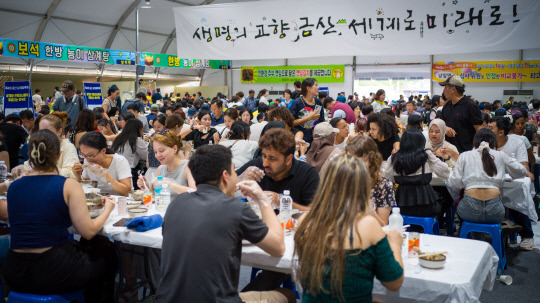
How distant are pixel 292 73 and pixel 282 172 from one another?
57.0ft

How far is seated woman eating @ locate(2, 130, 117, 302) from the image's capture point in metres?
2.56

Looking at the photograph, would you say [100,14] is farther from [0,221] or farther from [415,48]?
[0,221]

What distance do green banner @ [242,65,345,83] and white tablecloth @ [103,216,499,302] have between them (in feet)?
56.2

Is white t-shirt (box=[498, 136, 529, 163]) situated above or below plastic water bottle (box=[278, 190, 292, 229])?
above

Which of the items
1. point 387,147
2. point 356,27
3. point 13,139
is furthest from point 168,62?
point 387,147

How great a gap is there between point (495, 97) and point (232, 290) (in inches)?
678

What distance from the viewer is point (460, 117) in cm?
544

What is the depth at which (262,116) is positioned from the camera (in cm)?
805

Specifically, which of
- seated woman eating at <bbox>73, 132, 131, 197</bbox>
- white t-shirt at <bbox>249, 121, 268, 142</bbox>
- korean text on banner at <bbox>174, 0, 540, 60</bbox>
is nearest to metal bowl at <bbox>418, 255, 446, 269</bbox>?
seated woman eating at <bbox>73, 132, 131, 197</bbox>

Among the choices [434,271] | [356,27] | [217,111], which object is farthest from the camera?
[356,27]

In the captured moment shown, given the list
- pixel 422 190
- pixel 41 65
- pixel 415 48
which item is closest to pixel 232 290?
pixel 422 190

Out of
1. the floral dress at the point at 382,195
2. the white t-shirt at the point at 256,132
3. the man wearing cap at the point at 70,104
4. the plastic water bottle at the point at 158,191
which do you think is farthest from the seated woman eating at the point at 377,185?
the man wearing cap at the point at 70,104

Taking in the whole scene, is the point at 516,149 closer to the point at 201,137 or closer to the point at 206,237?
the point at 201,137

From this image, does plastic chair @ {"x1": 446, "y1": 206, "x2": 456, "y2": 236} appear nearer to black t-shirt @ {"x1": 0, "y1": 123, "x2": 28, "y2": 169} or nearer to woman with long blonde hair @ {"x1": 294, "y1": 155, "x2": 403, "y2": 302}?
woman with long blonde hair @ {"x1": 294, "y1": 155, "x2": 403, "y2": 302}
